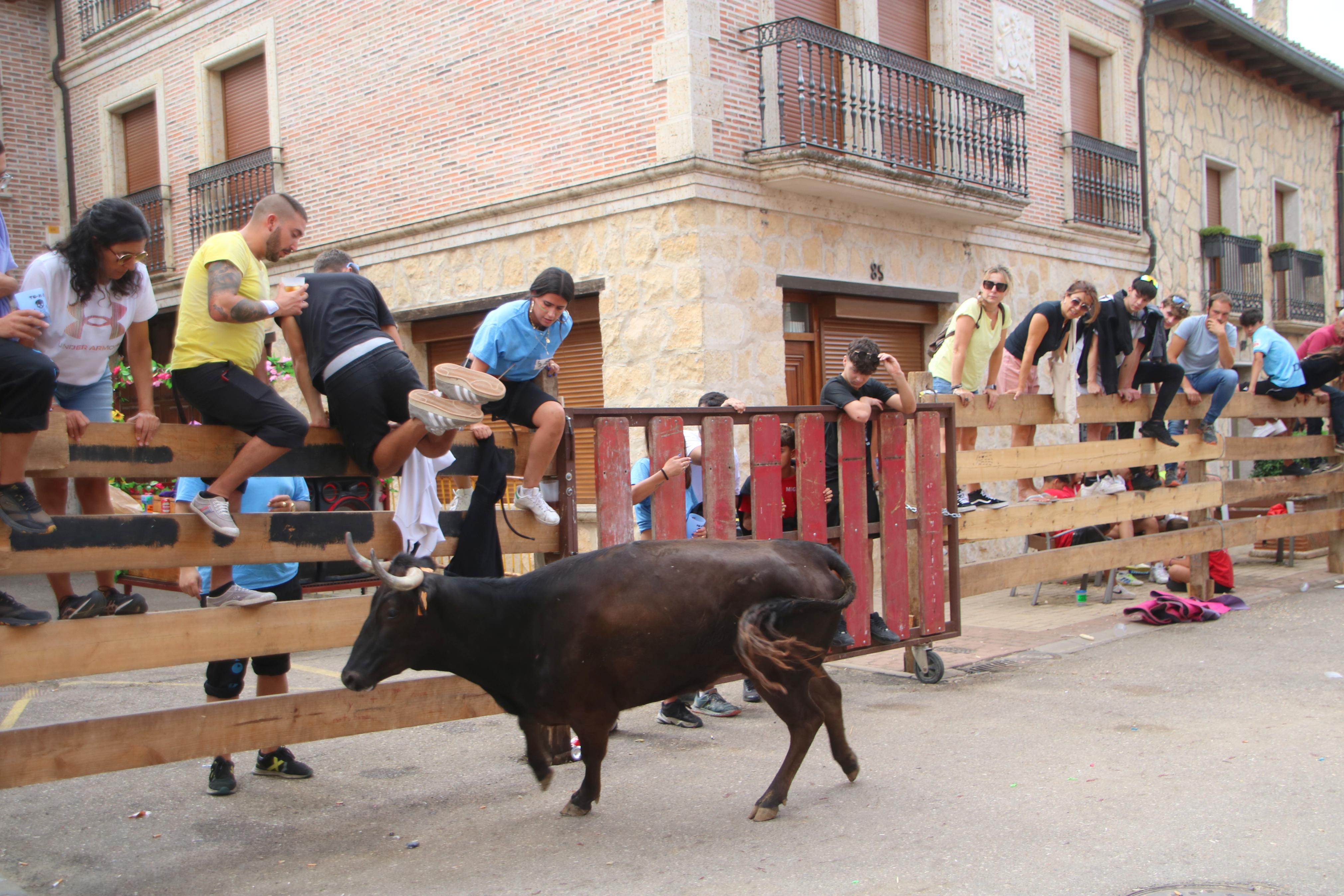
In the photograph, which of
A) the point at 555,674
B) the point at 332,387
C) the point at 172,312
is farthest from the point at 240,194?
the point at 555,674

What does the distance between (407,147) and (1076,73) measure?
397 inches

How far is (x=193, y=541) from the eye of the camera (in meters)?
4.20

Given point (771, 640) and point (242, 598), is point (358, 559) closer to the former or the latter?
point (242, 598)

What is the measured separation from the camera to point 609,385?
1134 cm

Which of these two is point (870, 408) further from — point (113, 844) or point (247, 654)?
point (113, 844)

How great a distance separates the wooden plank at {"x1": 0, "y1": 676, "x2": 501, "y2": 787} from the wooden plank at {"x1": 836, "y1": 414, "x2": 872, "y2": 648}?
2.36 m

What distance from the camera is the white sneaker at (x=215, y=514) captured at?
13.6 ft

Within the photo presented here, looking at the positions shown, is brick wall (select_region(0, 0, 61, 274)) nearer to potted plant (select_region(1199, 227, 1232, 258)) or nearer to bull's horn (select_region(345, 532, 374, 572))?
bull's horn (select_region(345, 532, 374, 572))

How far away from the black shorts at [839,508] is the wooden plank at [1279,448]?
182 inches

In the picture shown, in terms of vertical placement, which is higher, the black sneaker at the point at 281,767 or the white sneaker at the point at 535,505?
the white sneaker at the point at 535,505

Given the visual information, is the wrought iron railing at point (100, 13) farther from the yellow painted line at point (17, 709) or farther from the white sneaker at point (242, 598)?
the white sneaker at point (242, 598)

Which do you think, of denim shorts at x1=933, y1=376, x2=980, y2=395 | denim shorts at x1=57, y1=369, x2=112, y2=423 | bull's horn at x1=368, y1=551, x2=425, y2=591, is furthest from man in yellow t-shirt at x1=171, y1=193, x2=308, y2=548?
denim shorts at x1=933, y1=376, x2=980, y2=395

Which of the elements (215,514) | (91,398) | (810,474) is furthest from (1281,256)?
(91,398)

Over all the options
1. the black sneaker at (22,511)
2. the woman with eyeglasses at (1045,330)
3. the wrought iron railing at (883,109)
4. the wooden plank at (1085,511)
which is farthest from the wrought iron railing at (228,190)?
the black sneaker at (22,511)
